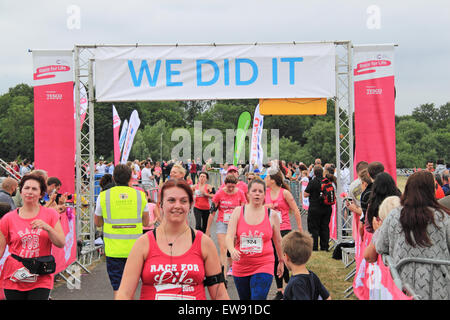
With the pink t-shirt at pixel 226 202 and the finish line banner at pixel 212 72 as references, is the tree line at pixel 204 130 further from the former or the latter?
the pink t-shirt at pixel 226 202

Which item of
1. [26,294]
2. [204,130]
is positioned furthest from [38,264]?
[204,130]

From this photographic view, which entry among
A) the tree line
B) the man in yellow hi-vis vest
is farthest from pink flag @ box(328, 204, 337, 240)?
the tree line

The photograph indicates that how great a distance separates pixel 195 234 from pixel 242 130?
76.0ft

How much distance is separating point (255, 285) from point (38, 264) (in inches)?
88.9

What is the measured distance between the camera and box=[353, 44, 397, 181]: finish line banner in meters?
10.7

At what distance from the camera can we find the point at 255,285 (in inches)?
223

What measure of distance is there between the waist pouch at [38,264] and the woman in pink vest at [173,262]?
75.5 inches

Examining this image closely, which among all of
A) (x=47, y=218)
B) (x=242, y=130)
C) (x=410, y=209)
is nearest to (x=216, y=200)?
(x=47, y=218)

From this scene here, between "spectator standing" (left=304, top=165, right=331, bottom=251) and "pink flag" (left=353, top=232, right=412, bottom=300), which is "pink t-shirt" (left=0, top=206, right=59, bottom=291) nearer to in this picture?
"pink flag" (left=353, top=232, right=412, bottom=300)

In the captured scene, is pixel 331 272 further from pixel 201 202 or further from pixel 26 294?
pixel 26 294

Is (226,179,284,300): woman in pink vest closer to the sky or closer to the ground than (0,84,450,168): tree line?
closer to the ground

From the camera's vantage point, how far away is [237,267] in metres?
5.82

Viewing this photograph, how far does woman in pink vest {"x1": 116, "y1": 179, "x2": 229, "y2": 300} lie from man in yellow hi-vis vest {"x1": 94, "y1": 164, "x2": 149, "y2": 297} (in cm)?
273
